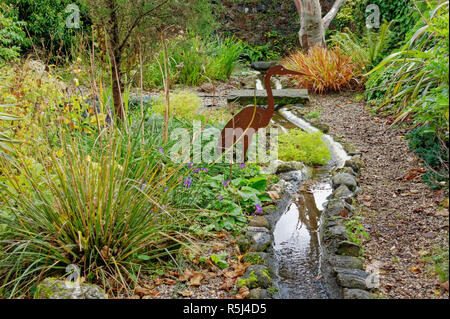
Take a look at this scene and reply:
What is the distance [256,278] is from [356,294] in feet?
1.84

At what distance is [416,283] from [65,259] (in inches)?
73.7

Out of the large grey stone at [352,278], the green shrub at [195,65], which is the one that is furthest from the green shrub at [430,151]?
the green shrub at [195,65]

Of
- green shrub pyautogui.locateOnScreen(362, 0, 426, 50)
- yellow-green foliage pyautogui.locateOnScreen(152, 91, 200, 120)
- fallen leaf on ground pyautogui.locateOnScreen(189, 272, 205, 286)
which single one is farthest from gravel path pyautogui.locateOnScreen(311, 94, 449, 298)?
green shrub pyautogui.locateOnScreen(362, 0, 426, 50)

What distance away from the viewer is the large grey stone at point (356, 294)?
2.35 meters

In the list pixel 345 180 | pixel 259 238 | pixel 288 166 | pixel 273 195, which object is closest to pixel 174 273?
pixel 259 238

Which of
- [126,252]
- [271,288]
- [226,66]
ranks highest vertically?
[226,66]

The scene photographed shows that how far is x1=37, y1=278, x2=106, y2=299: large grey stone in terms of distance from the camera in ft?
7.00

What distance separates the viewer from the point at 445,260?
2381mm

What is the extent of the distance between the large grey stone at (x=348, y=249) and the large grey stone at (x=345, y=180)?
107cm

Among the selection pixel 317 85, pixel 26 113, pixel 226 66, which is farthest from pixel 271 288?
pixel 226 66

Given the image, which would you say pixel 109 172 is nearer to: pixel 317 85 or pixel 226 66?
pixel 317 85

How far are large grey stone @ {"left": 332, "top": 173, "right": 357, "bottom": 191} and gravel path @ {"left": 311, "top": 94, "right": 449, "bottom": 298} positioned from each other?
0.32 ft

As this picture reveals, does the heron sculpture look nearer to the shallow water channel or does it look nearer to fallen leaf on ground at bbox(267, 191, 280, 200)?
fallen leaf on ground at bbox(267, 191, 280, 200)

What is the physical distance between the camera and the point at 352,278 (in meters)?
2.53
